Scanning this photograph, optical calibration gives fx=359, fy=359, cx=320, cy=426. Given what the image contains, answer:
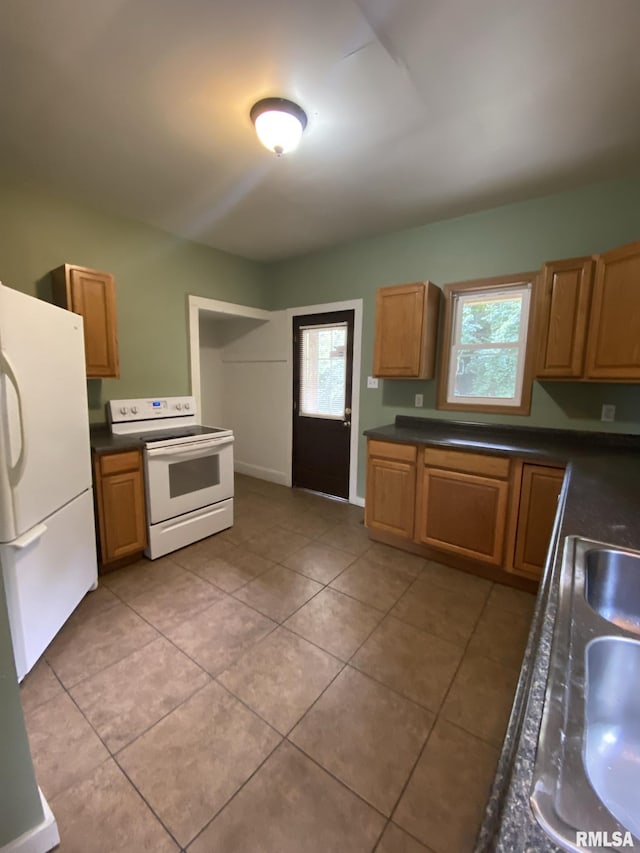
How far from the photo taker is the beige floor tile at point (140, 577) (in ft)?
7.48

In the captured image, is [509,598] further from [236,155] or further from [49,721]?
[236,155]

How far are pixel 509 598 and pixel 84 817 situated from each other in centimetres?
224

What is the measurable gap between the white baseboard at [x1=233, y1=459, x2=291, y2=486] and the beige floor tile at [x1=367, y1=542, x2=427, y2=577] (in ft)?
5.48

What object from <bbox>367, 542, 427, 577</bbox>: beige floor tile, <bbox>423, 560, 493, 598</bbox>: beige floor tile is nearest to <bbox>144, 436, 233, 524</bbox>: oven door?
<bbox>367, 542, 427, 577</bbox>: beige floor tile

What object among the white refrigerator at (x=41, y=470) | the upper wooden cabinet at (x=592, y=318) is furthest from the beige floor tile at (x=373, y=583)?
the upper wooden cabinet at (x=592, y=318)

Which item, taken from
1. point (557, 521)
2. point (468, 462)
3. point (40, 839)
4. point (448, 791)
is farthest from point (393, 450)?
point (40, 839)

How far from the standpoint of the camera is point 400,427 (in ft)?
10.5

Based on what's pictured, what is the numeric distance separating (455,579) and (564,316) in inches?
72.7

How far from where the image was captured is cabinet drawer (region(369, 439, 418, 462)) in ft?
8.77

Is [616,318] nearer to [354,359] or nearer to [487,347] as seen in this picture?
[487,347]

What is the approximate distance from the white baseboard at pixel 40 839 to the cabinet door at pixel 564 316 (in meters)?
2.98

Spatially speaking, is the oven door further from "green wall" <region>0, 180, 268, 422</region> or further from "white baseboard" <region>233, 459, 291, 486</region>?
"white baseboard" <region>233, 459, 291, 486</region>

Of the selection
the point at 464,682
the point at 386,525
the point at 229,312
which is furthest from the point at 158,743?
the point at 229,312

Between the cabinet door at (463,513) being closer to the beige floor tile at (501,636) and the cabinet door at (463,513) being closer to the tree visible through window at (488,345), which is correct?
the beige floor tile at (501,636)
